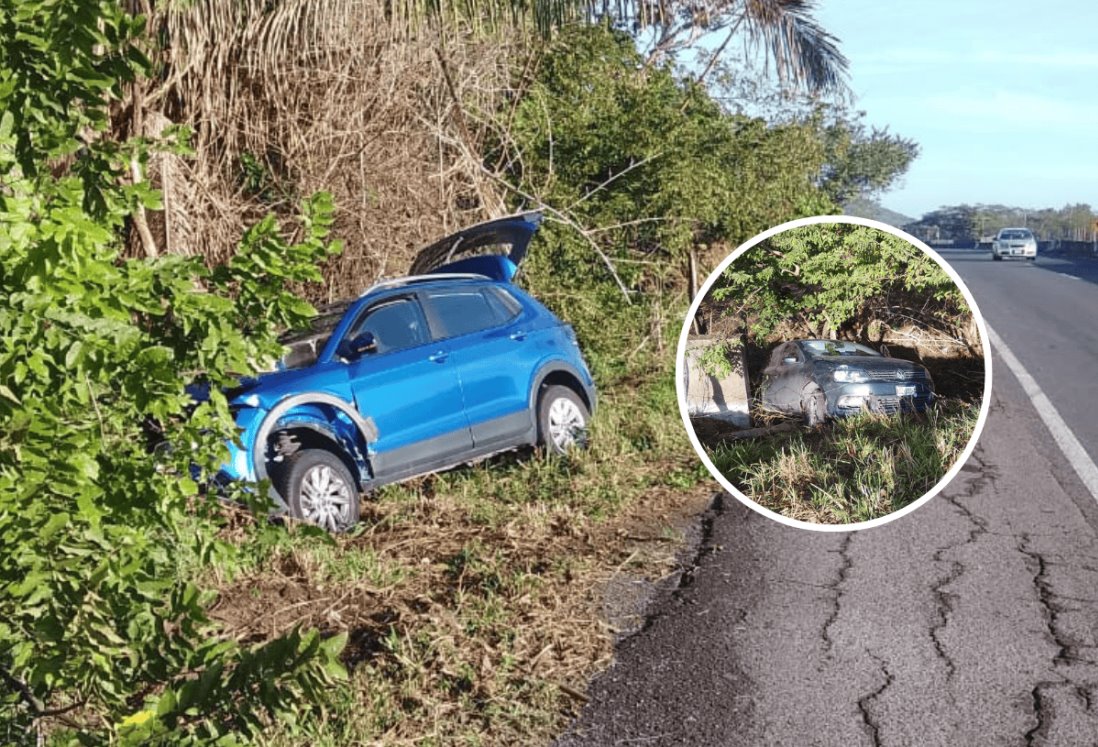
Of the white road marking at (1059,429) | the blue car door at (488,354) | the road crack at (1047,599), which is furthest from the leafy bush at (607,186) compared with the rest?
the road crack at (1047,599)

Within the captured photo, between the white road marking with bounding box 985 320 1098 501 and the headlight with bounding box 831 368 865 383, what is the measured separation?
5.73m

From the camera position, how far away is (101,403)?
4.27 meters

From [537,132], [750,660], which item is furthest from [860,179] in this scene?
[750,660]

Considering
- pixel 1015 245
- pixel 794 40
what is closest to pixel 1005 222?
pixel 1015 245

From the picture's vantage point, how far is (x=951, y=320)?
3156 millimetres

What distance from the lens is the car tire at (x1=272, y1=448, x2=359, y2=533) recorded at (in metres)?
8.07

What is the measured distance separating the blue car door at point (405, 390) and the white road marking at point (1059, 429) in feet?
11.4

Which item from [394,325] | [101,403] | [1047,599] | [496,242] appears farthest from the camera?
[496,242]

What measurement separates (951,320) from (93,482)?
2294 mm

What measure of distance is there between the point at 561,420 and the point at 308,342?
2141 millimetres

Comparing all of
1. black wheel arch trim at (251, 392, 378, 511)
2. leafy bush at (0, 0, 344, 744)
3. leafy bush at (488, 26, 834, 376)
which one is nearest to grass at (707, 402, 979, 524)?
leafy bush at (0, 0, 344, 744)

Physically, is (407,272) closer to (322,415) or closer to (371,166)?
(371,166)

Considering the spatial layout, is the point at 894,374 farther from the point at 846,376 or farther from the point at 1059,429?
the point at 1059,429

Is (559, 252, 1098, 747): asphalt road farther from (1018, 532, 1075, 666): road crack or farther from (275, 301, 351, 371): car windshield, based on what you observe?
(275, 301, 351, 371): car windshield
